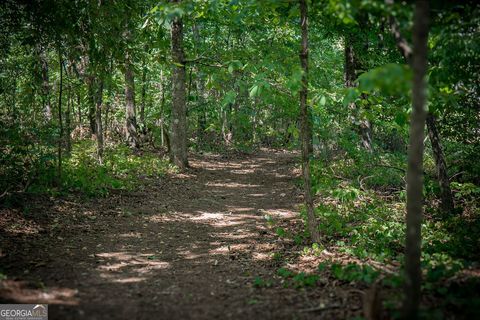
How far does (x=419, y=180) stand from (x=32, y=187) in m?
8.46

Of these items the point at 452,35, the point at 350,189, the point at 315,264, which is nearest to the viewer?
the point at 452,35

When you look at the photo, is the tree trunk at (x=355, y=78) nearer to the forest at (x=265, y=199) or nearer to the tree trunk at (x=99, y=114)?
the forest at (x=265, y=199)

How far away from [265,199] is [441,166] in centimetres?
535

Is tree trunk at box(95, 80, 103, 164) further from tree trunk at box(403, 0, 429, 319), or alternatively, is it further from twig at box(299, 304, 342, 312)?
tree trunk at box(403, 0, 429, 319)

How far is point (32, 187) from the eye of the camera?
8.43m

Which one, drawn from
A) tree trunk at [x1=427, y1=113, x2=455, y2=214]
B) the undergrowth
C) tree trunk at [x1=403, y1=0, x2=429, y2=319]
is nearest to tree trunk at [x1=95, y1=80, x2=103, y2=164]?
the undergrowth

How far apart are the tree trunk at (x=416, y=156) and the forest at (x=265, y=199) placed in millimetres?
13

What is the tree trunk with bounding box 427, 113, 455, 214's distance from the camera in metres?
8.20

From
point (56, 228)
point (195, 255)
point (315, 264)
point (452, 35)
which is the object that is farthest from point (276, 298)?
point (56, 228)

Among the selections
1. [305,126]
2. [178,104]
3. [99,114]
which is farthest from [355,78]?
[99,114]

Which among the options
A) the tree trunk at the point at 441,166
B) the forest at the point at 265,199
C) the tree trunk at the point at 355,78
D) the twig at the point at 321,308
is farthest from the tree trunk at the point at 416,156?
the tree trunk at the point at 355,78

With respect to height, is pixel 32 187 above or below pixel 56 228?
above

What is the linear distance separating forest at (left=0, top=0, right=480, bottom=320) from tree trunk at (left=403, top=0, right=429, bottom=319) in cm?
1

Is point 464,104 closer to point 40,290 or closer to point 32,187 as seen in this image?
point 40,290
